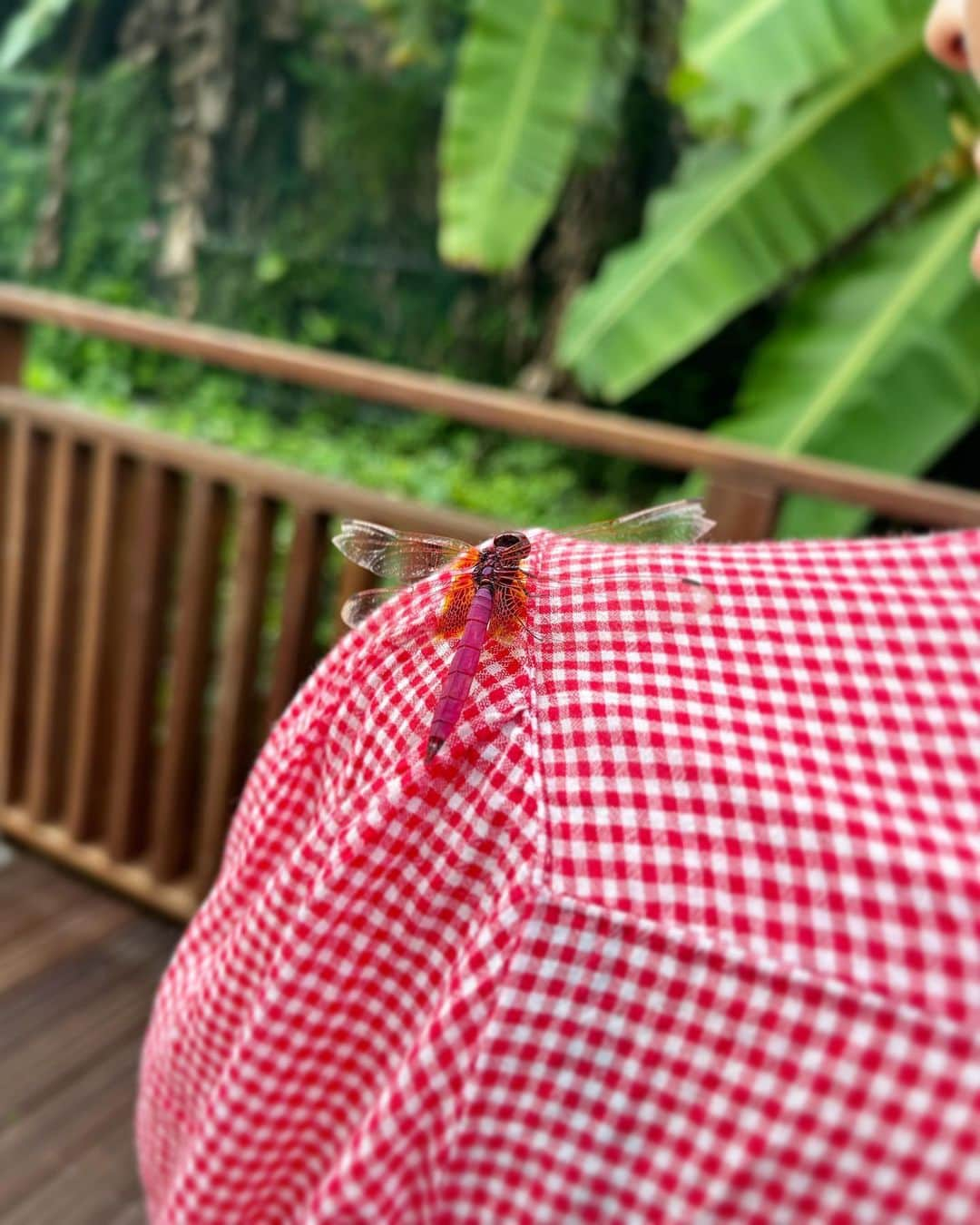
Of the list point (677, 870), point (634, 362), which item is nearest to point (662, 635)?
point (677, 870)

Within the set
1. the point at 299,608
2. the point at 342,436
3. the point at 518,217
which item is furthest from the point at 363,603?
the point at 342,436

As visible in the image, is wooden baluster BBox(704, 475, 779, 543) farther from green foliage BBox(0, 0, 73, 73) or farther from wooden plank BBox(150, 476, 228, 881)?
green foliage BBox(0, 0, 73, 73)

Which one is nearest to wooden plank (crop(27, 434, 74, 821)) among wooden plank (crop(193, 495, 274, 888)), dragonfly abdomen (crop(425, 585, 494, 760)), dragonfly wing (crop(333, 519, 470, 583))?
wooden plank (crop(193, 495, 274, 888))

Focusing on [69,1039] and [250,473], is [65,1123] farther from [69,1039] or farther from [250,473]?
[250,473]

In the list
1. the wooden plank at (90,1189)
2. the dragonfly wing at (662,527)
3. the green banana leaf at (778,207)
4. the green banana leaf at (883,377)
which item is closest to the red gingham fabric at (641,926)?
the dragonfly wing at (662,527)

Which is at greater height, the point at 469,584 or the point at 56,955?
the point at 469,584

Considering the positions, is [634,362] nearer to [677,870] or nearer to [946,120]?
[946,120]
